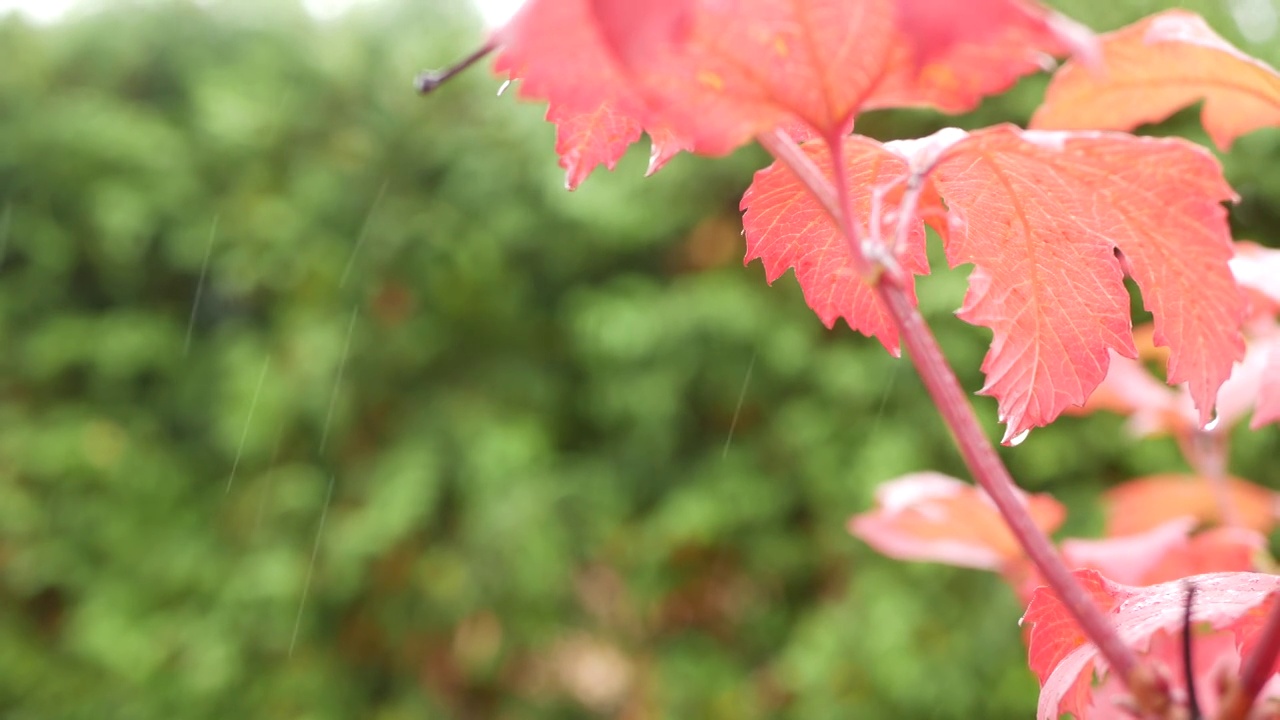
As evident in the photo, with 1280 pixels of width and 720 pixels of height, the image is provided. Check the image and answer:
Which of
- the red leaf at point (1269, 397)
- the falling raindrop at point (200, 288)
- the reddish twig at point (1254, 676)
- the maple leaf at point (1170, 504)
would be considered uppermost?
the reddish twig at point (1254, 676)

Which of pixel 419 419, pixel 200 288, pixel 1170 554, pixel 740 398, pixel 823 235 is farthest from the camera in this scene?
pixel 200 288

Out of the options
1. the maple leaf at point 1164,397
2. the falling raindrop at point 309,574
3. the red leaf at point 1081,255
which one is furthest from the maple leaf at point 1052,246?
the falling raindrop at point 309,574

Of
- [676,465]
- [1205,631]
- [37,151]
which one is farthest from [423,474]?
[1205,631]

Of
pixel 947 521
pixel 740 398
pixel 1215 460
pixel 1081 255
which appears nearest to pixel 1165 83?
pixel 1081 255

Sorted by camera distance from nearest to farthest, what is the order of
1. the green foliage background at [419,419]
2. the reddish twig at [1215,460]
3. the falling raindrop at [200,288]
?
1. the reddish twig at [1215,460]
2. the green foliage background at [419,419]
3. the falling raindrop at [200,288]

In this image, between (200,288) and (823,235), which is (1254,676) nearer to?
(823,235)

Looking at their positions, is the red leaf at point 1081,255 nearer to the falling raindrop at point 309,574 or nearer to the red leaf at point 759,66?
the red leaf at point 759,66

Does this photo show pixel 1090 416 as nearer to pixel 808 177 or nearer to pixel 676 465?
pixel 676 465
